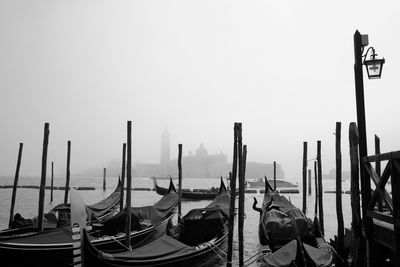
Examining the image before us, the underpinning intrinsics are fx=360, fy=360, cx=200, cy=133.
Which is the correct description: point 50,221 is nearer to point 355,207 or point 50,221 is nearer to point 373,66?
point 355,207

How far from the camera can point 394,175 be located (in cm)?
386

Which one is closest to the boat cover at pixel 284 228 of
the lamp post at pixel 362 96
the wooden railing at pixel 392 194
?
the lamp post at pixel 362 96

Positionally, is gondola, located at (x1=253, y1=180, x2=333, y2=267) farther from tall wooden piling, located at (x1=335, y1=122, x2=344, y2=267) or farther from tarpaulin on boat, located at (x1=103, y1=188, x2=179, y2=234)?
tarpaulin on boat, located at (x1=103, y1=188, x2=179, y2=234)

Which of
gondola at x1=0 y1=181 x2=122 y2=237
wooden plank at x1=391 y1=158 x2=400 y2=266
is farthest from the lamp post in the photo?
gondola at x1=0 y1=181 x2=122 y2=237

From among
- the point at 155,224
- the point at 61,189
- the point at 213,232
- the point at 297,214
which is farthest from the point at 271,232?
the point at 61,189

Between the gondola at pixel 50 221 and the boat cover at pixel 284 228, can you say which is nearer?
the boat cover at pixel 284 228

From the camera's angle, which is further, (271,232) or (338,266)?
(271,232)

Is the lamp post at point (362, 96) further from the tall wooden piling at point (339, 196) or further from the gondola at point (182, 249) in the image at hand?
the gondola at point (182, 249)

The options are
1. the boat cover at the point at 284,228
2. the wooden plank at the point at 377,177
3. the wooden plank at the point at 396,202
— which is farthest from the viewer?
the boat cover at the point at 284,228

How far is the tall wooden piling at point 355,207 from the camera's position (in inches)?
192

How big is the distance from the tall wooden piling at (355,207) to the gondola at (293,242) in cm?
111

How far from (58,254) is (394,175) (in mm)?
6819

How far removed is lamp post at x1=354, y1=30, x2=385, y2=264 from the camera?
4.68 metres

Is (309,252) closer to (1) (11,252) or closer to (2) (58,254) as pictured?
(2) (58,254)
